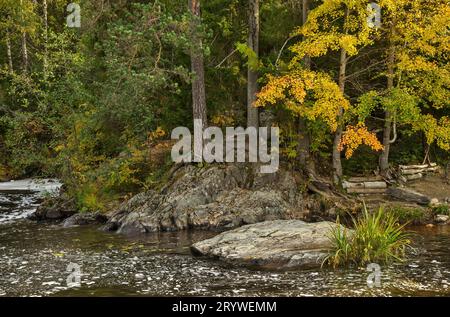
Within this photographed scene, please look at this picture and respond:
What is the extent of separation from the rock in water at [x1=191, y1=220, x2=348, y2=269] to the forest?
502 cm

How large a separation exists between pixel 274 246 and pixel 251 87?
8187mm

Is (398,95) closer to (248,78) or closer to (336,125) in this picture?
(336,125)

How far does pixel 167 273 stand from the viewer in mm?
11758

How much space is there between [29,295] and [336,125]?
11186mm

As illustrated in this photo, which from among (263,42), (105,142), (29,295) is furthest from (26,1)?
(29,295)

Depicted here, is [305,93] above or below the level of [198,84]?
below

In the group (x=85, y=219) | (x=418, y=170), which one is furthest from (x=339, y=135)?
(x=85, y=219)

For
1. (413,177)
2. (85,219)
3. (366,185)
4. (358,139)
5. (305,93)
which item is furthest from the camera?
(413,177)

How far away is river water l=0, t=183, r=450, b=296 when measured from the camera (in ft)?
33.7

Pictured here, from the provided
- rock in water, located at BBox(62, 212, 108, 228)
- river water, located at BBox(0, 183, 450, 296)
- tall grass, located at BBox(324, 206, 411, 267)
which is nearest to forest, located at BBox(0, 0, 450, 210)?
rock in water, located at BBox(62, 212, 108, 228)

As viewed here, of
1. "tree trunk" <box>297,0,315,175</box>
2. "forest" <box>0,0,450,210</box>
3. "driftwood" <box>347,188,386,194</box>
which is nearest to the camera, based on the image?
"forest" <box>0,0,450,210</box>

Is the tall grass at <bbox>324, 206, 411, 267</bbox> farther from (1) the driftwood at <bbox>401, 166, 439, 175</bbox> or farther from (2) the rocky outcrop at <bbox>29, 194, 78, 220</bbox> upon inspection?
(2) the rocky outcrop at <bbox>29, 194, 78, 220</bbox>

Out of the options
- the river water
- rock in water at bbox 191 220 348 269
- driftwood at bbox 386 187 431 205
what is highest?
driftwood at bbox 386 187 431 205

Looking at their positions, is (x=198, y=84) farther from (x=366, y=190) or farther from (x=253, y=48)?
(x=366, y=190)
